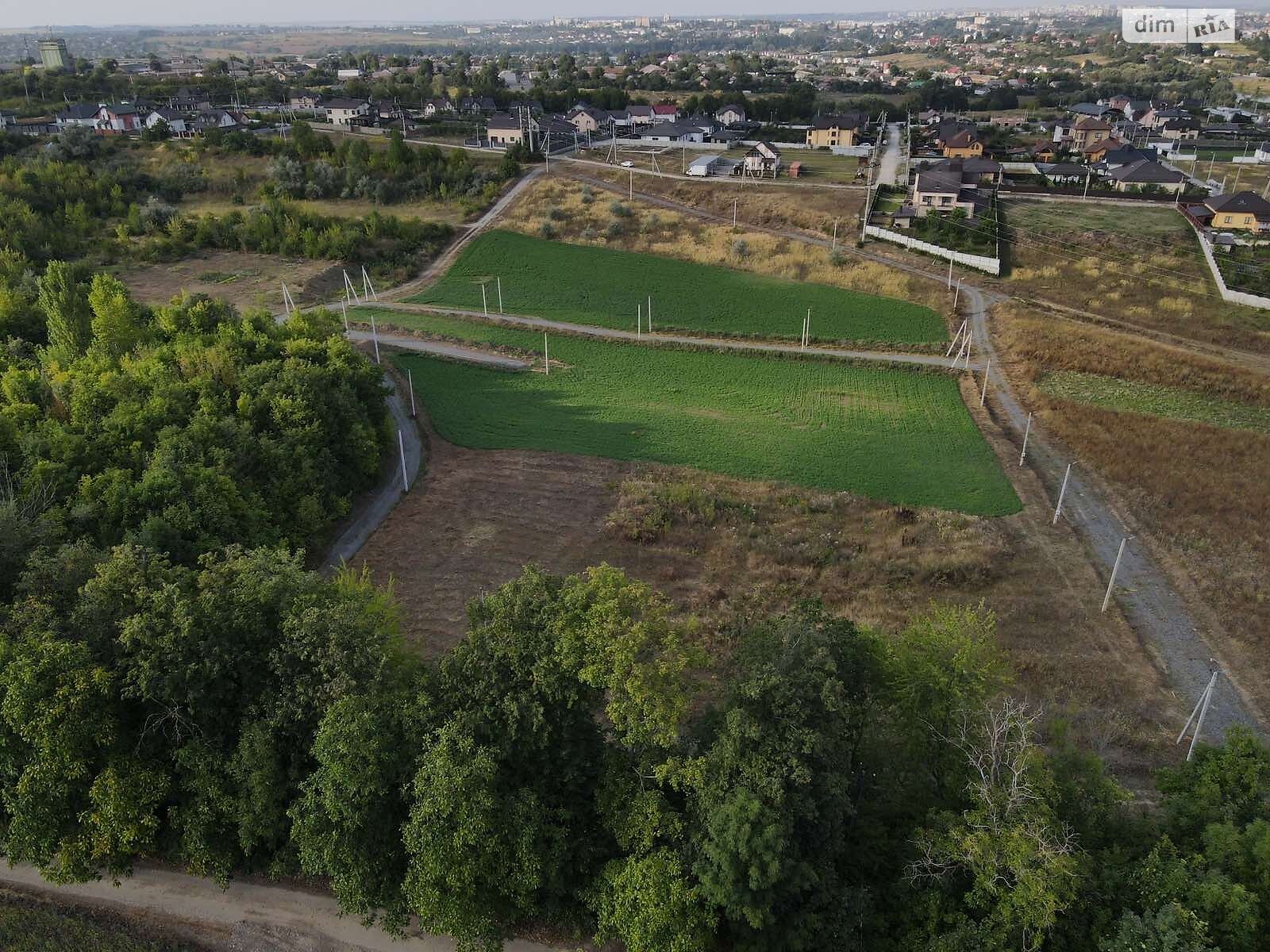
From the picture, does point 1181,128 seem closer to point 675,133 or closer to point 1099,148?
point 1099,148

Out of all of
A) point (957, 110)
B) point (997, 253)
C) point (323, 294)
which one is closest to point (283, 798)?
point (323, 294)

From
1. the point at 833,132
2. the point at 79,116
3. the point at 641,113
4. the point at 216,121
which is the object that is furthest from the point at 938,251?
the point at 79,116

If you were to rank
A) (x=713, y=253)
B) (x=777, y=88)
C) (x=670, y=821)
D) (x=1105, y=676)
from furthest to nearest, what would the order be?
(x=777, y=88), (x=713, y=253), (x=1105, y=676), (x=670, y=821)

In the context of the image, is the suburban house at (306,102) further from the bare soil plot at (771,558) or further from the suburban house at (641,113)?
the bare soil plot at (771,558)

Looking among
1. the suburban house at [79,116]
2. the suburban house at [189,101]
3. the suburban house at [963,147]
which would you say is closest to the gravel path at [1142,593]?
the suburban house at [963,147]

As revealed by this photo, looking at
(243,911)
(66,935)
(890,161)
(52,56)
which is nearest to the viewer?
(66,935)

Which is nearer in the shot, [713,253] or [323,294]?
[323,294]

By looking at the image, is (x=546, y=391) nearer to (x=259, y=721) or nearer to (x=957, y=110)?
(x=259, y=721)
